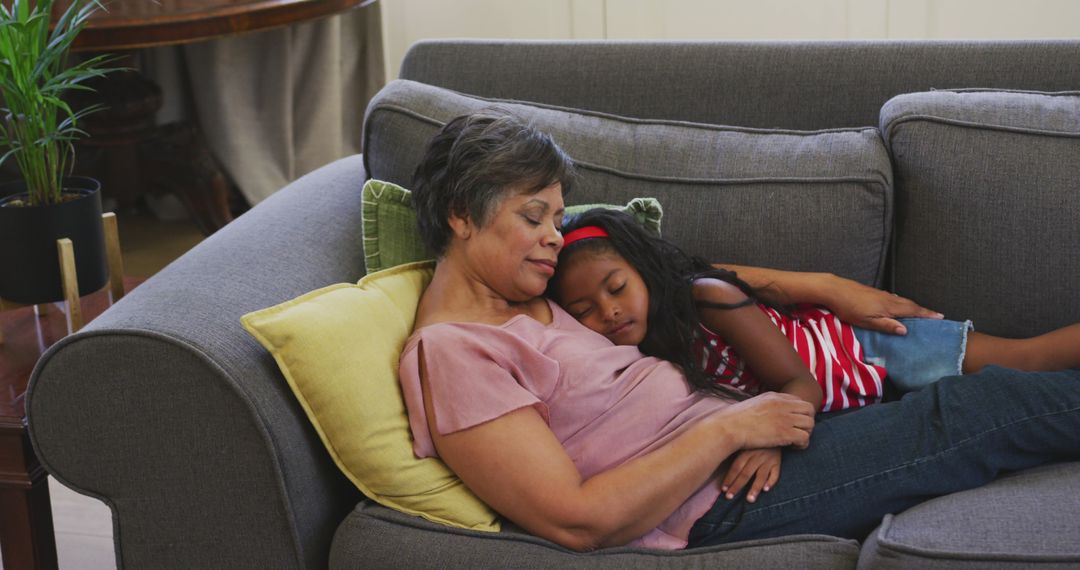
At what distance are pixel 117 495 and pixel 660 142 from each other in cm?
97

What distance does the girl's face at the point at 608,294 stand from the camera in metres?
1.62

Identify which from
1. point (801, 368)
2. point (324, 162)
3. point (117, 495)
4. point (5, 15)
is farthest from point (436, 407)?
point (324, 162)

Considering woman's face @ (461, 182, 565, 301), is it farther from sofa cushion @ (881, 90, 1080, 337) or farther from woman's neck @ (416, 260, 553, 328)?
sofa cushion @ (881, 90, 1080, 337)

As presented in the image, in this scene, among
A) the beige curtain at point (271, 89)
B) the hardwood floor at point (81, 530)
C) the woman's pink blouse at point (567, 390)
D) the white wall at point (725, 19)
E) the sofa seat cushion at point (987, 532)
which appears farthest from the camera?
the beige curtain at point (271, 89)

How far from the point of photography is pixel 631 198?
1.81 m

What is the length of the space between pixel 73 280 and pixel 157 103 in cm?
157

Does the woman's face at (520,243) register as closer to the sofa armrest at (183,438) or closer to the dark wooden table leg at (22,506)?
the sofa armrest at (183,438)

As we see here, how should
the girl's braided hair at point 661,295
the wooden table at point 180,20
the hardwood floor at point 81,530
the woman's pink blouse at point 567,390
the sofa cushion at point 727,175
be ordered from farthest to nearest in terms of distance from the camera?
the wooden table at point 180,20
the hardwood floor at point 81,530
the sofa cushion at point 727,175
the girl's braided hair at point 661,295
the woman's pink blouse at point 567,390

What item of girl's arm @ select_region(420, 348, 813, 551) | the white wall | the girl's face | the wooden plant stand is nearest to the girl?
the girl's face

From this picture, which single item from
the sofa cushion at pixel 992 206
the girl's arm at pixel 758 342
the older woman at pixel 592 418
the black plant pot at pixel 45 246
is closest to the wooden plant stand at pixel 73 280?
the black plant pot at pixel 45 246

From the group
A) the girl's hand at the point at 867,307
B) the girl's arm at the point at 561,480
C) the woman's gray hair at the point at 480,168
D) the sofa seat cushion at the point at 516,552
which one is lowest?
the sofa seat cushion at the point at 516,552

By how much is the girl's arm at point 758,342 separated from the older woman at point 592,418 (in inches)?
2.5

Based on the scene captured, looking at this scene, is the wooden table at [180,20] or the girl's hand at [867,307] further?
the wooden table at [180,20]

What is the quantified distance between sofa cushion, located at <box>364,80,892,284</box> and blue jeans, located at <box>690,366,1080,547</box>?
31cm
